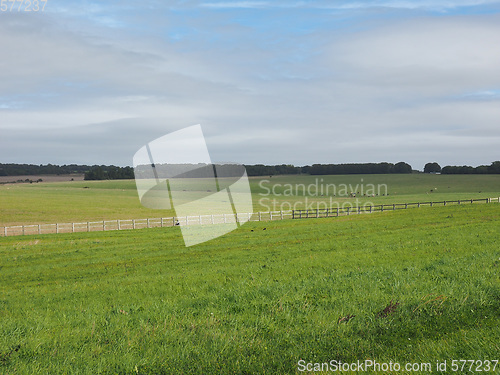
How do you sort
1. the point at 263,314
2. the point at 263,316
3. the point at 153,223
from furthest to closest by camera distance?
1. the point at 153,223
2. the point at 263,314
3. the point at 263,316

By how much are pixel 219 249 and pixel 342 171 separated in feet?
523

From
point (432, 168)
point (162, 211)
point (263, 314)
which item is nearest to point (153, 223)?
point (162, 211)

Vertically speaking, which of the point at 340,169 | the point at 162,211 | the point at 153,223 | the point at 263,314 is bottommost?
the point at 162,211

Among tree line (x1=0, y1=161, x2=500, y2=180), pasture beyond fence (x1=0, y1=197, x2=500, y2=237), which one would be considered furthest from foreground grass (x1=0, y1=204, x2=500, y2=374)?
tree line (x1=0, y1=161, x2=500, y2=180)

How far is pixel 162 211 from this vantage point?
68.3 m

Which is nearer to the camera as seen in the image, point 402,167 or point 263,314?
point 263,314

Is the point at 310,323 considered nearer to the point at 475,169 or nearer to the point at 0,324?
the point at 0,324

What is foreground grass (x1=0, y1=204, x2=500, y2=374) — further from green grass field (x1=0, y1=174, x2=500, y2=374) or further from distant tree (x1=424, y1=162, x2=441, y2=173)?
distant tree (x1=424, y1=162, x2=441, y2=173)

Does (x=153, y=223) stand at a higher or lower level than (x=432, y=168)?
lower

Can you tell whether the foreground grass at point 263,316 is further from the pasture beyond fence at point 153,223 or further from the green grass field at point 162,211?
the green grass field at point 162,211

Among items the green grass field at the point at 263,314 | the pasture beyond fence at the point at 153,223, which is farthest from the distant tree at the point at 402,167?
the green grass field at the point at 263,314

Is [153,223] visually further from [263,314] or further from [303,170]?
[303,170]

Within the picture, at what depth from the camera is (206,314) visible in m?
7.81

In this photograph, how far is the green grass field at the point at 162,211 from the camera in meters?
61.6
